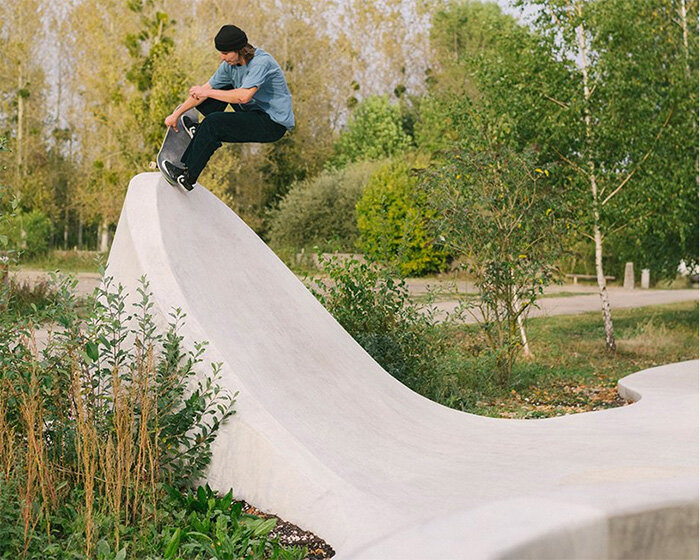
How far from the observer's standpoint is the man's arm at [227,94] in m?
5.59

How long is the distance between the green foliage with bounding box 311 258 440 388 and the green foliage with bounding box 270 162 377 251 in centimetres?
2070

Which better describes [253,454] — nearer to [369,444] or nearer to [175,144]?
[369,444]

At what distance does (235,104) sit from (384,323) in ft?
9.18

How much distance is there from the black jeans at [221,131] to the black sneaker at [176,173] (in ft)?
0.13

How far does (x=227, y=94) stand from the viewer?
18.5 ft

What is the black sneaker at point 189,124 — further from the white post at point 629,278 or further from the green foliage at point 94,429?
the white post at point 629,278

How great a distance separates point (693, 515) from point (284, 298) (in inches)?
139

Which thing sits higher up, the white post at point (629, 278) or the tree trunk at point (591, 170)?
the tree trunk at point (591, 170)

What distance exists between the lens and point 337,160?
36.7 meters

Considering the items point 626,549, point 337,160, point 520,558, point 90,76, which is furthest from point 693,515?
point 337,160

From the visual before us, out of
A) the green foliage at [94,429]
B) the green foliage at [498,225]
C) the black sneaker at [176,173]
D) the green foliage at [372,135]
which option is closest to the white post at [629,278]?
the green foliage at [372,135]

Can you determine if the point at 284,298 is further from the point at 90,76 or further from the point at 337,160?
the point at 337,160

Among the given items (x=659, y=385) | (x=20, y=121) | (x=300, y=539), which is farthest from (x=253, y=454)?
(x=20, y=121)

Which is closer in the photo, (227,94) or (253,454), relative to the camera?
(253,454)
